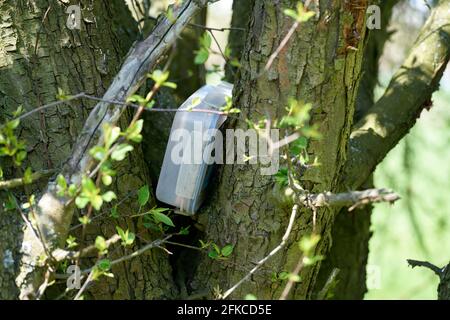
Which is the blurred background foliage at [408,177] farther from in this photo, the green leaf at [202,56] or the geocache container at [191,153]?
the green leaf at [202,56]

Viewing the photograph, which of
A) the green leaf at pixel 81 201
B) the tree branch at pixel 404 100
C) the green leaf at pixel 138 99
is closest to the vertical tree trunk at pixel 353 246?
the tree branch at pixel 404 100

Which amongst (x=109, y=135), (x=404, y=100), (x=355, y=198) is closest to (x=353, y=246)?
(x=404, y=100)

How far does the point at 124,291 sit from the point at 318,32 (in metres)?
1.03

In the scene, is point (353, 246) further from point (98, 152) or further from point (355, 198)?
point (98, 152)

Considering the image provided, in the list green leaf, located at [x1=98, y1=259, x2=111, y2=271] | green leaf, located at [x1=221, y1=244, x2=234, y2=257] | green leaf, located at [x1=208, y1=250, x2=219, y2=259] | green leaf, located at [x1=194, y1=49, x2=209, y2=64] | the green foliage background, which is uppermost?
green leaf, located at [x1=194, y1=49, x2=209, y2=64]

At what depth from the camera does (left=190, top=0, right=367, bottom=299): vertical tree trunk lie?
1.89 metres

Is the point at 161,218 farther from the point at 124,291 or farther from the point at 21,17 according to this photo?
the point at 21,17

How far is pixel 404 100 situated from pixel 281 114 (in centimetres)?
84

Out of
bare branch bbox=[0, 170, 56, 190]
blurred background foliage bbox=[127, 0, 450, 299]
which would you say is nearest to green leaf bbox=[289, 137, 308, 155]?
bare branch bbox=[0, 170, 56, 190]

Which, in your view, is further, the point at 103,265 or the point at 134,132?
the point at 103,265

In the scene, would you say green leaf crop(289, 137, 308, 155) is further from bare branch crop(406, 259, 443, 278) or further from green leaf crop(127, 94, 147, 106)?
bare branch crop(406, 259, 443, 278)

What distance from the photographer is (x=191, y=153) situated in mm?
2074

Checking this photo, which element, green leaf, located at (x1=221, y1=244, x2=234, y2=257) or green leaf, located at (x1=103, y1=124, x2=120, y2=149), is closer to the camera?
green leaf, located at (x1=103, y1=124, x2=120, y2=149)

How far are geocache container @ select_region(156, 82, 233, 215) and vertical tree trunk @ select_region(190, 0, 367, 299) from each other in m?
0.08
